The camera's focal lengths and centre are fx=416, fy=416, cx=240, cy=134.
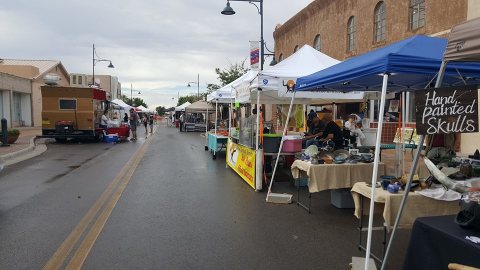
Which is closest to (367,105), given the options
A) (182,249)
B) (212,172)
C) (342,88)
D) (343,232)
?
(212,172)

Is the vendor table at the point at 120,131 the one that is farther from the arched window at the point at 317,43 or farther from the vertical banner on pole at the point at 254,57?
the vertical banner on pole at the point at 254,57

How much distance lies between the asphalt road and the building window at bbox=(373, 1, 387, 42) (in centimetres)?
1157

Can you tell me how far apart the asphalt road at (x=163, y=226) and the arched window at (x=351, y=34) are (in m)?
13.7

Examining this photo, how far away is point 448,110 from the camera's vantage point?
3.75m

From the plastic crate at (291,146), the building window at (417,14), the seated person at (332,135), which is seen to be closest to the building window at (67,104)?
the plastic crate at (291,146)

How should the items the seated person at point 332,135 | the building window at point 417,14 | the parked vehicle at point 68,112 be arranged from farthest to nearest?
the parked vehicle at point 68,112
the building window at point 417,14
the seated person at point 332,135

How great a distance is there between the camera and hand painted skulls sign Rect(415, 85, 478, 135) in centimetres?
367

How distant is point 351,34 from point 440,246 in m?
20.2

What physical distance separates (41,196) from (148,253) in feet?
14.4

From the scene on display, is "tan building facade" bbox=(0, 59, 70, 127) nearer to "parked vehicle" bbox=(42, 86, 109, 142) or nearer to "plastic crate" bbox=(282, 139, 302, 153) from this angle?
"parked vehicle" bbox=(42, 86, 109, 142)

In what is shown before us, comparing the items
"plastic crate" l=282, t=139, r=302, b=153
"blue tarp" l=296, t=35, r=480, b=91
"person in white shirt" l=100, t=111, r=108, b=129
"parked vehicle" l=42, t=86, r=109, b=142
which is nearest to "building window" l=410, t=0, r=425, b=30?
"plastic crate" l=282, t=139, r=302, b=153

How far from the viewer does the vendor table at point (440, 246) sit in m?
3.00

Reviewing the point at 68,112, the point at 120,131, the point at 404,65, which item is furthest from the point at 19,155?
the point at 404,65

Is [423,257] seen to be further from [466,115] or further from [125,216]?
[125,216]
